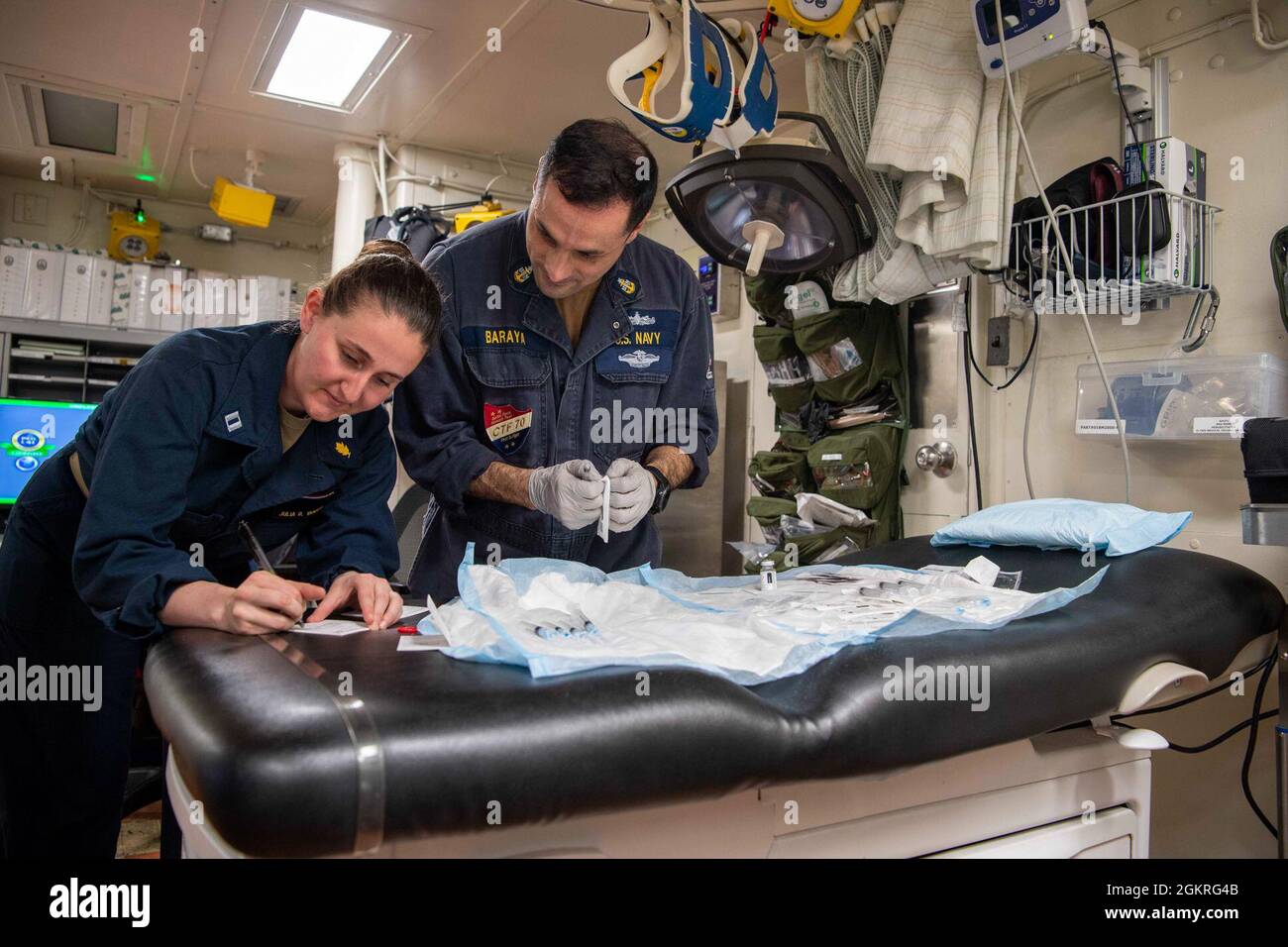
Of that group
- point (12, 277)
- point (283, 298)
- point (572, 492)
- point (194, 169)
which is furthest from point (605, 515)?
point (194, 169)

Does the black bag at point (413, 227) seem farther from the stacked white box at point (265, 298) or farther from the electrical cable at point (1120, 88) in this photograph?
the electrical cable at point (1120, 88)

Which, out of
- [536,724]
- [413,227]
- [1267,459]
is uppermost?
[413,227]

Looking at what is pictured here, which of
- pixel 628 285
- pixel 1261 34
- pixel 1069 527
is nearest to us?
pixel 1069 527

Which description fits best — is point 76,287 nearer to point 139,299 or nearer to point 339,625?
point 139,299

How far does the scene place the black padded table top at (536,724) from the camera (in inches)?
24.6

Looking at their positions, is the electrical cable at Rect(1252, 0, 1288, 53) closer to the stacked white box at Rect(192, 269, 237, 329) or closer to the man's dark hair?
the man's dark hair

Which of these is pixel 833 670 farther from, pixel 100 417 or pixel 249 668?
pixel 100 417

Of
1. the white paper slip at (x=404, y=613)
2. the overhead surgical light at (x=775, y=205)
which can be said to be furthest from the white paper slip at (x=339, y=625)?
the overhead surgical light at (x=775, y=205)

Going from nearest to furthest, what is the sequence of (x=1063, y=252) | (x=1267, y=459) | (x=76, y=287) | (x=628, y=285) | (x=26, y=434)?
1. (x=1267, y=459)
2. (x=628, y=285)
3. (x=1063, y=252)
4. (x=26, y=434)
5. (x=76, y=287)

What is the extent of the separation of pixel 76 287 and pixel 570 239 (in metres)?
3.31

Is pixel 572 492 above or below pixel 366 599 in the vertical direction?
above

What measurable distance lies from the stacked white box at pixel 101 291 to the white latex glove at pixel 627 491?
3.36m

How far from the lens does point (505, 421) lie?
68.7 inches

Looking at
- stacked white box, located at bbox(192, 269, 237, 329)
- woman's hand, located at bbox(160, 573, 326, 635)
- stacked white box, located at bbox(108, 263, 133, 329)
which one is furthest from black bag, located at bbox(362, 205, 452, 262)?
woman's hand, located at bbox(160, 573, 326, 635)
